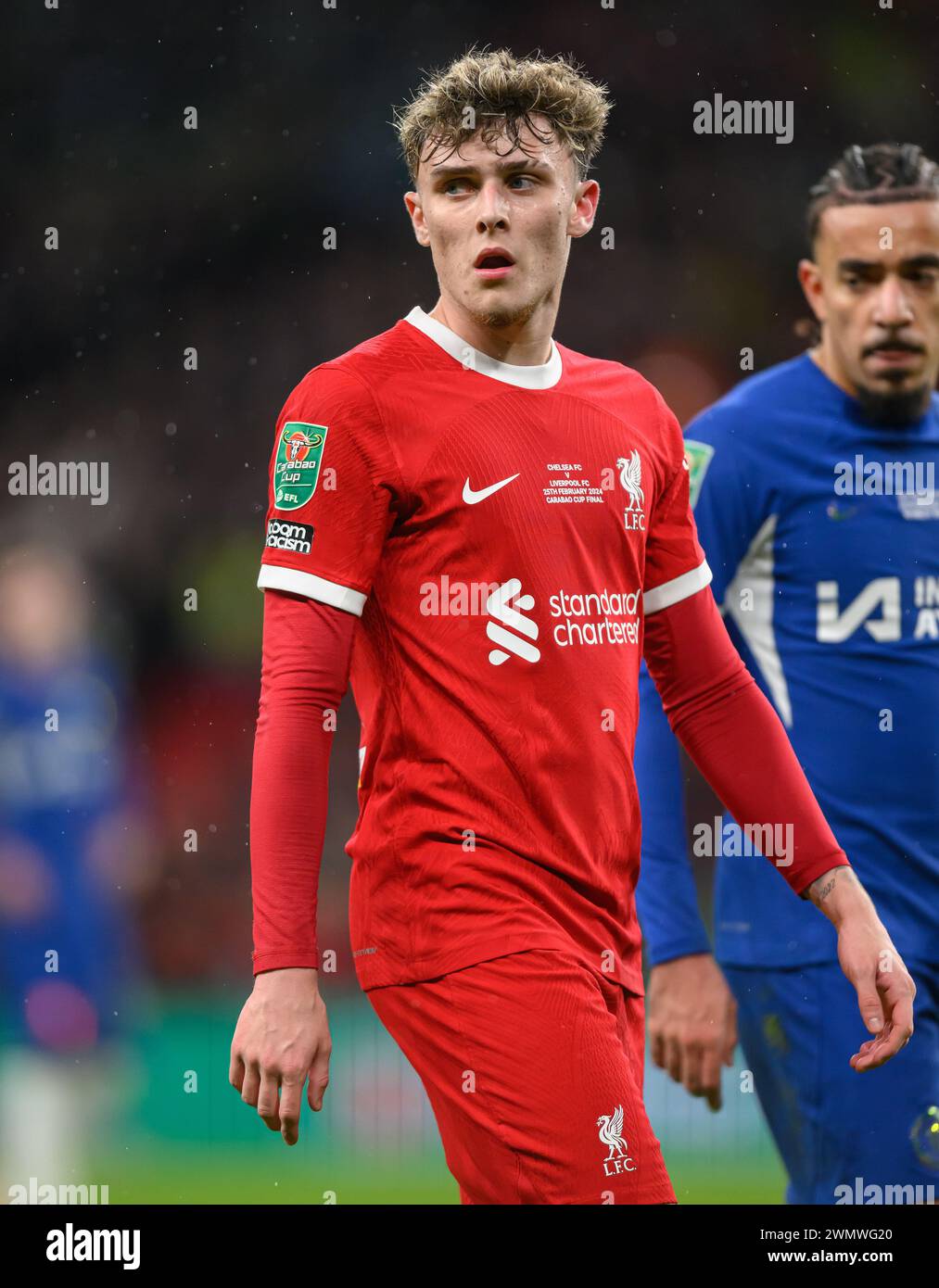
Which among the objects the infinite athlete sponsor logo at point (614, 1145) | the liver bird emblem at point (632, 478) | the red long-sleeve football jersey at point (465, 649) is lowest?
the infinite athlete sponsor logo at point (614, 1145)

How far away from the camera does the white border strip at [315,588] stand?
260 cm

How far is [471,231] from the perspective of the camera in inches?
110

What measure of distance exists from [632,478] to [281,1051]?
109 centimetres

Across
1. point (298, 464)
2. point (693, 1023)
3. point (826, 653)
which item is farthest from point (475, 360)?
point (693, 1023)

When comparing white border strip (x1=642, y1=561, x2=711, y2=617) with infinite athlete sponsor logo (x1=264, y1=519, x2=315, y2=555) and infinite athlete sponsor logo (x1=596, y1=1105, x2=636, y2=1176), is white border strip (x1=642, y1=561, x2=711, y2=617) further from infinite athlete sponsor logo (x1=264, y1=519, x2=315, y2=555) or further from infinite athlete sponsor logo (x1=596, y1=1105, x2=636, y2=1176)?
infinite athlete sponsor logo (x1=596, y1=1105, x2=636, y2=1176)

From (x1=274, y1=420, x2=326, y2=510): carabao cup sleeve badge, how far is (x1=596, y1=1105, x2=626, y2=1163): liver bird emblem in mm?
1024

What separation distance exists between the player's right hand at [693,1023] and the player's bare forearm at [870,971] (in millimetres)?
866

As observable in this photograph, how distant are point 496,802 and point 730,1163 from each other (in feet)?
9.53

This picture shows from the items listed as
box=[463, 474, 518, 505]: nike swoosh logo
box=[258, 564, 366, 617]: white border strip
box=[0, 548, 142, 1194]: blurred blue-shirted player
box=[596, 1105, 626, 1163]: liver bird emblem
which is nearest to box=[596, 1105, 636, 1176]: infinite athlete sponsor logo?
box=[596, 1105, 626, 1163]: liver bird emblem

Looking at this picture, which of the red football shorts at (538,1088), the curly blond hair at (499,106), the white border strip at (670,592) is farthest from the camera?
the white border strip at (670,592)

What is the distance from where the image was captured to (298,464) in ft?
8.79

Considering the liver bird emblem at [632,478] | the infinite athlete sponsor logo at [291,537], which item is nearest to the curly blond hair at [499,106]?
the liver bird emblem at [632,478]

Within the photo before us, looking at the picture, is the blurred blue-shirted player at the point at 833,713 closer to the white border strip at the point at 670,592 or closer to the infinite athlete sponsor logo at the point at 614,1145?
the white border strip at the point at 670,592

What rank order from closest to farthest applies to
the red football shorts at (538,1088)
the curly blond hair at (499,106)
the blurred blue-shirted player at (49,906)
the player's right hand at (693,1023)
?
the red football shorts at (538,1088), the curly blond hair at (499,106), the player's right hand at (693,1023), the blurred blue-shirted player at (49,906)
